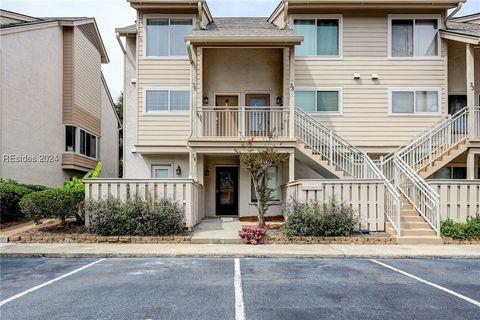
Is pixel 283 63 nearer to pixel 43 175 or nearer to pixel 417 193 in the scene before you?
pixel 417 193

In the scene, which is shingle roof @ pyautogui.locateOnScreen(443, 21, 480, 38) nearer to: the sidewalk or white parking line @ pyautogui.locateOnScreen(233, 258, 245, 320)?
the sidewalk

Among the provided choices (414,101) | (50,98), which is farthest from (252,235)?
(50,98)

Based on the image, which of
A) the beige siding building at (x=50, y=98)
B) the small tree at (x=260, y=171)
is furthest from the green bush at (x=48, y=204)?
the beige siding building at (x=50, y=98)

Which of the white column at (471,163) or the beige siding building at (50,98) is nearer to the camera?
the white column at (471,163)

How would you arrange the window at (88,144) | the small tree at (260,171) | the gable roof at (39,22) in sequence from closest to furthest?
the small tree at (260,171)
the gable roof at (39,22)
the window at (88,144)

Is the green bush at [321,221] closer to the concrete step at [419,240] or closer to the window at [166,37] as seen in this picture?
the concrete step at [419,240]

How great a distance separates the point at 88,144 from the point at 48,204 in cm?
1259

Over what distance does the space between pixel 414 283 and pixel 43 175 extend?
682 inches

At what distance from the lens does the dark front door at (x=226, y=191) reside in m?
15.3

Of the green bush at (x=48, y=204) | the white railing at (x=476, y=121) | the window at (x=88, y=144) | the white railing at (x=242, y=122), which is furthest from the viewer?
the window at (x=88, y=144)

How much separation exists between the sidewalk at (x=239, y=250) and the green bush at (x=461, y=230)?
457 mm

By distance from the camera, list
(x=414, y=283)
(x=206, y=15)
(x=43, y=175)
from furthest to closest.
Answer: (x=43, y=175), (x=206, y=15), (x=414, y=283)

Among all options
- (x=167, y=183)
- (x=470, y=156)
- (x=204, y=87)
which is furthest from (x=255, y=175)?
(x=470, y=156)

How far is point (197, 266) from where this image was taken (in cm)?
751
